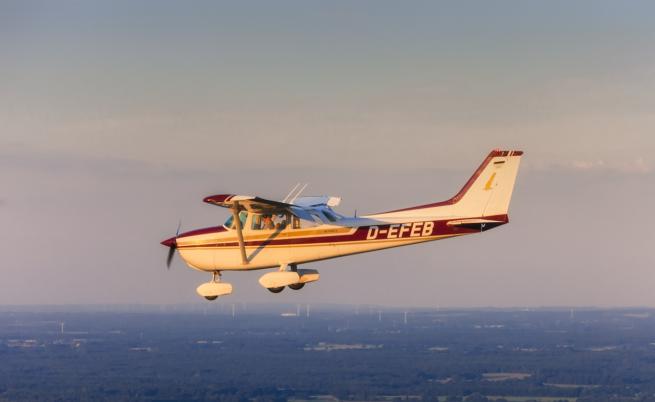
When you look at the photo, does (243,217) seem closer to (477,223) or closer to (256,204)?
(256,204)

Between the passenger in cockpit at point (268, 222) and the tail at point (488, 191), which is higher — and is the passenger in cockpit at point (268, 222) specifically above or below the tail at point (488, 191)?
below

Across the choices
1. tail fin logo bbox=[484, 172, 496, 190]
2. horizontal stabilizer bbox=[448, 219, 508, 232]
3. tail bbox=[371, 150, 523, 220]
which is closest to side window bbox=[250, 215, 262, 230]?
tail bbox=[371, 150, 523, 220]

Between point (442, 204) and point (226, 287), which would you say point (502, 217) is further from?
point (226, 287)

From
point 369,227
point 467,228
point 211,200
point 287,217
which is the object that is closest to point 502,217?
point 467,228

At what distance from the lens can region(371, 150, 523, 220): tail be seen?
36.4 metres

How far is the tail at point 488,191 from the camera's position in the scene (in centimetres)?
3644

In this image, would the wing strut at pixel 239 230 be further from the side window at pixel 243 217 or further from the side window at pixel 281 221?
the side window at pixel 281 221

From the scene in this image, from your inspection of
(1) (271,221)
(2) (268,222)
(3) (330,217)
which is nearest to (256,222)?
(2) (268,222)

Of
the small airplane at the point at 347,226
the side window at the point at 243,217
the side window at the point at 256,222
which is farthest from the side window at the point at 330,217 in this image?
the side window at the point at 243,217

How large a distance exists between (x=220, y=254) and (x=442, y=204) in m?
7.71

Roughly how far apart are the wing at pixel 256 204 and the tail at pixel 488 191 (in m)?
4.10

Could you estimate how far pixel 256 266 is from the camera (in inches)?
1484

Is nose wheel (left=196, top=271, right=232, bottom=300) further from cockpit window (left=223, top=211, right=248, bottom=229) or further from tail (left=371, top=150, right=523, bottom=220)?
tail (left=371, top=150, right=523, bottom=220)

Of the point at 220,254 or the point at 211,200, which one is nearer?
the point at 211,200
